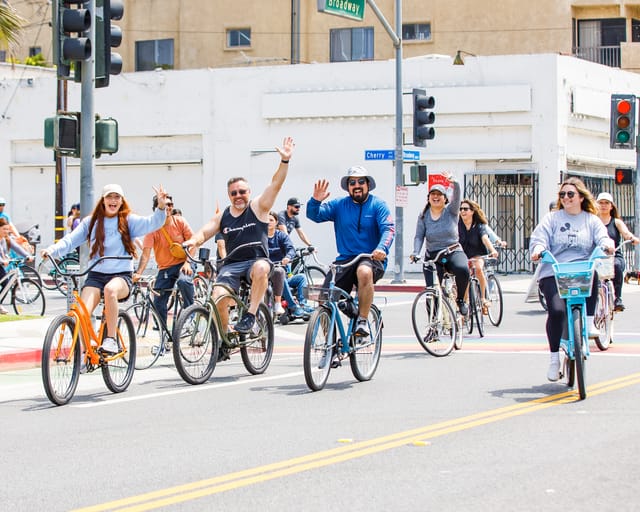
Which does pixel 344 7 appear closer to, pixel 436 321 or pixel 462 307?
pixel 462 307

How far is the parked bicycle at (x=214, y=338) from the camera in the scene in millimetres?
10812

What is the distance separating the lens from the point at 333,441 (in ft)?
26.8

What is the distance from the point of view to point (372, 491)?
666cm

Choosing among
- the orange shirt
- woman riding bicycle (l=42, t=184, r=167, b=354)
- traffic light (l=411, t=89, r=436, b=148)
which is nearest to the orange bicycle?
woman riding bicycle (l=42, t=184, r=167, b=354)

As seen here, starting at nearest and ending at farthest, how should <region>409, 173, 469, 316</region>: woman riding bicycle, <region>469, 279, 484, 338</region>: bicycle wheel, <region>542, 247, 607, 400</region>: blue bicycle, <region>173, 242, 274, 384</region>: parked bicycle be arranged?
<region>542, 247, 607, 400</region>: blue bicycle < <region>173, 242, 274, 384</region>: parked bicycle < <region>409, 173, 469, 316</region>: woman riding bicycle < <region>469, 279, 484, 338</region>: bicycle wheel

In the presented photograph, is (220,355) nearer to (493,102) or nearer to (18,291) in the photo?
(18,291)

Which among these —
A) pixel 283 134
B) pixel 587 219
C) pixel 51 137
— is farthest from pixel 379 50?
pixel 587 219

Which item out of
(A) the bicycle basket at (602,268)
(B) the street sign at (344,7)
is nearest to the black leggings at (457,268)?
(A) the bicycle basket at (602,268)

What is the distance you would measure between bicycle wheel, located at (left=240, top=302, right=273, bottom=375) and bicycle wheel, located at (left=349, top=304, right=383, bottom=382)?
1.02 meters

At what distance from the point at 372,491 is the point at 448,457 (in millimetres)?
1000

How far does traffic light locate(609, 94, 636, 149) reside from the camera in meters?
25.2

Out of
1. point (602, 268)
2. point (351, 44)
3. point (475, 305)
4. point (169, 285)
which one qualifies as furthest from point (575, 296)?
point (351, 44)

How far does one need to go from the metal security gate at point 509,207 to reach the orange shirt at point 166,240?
58.5ft

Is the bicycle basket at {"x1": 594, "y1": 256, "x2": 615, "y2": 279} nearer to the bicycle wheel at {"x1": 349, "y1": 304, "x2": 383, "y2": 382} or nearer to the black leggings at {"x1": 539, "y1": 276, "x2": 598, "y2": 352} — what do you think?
the black leggings at {"x1": 539, "y1": 276, "x2": 598, "y2": 352}
